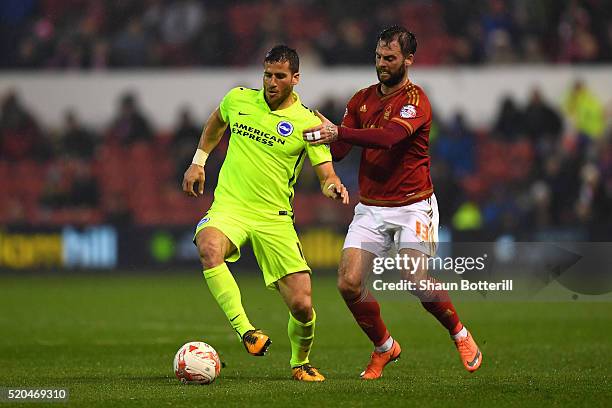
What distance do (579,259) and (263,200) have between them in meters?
7.69

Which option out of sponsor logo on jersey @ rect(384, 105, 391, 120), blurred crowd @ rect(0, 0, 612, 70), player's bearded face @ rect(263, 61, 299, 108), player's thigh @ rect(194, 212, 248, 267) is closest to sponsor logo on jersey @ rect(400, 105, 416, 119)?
sponsor logo on jersey @ rect(384, 105, 391, 120)

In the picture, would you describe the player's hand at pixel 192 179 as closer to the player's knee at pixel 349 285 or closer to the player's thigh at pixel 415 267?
the player's knee at pixel 349 285

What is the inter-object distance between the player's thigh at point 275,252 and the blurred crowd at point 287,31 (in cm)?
1373

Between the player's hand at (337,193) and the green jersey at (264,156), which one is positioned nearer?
the player's hand at (337,193)

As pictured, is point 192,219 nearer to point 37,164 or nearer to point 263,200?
point 37,164

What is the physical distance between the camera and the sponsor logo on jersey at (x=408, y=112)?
8.58m

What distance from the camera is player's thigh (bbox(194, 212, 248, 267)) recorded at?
8.43 m

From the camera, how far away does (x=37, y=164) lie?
22.2m

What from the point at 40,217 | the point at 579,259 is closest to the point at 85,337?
the point at 579,259

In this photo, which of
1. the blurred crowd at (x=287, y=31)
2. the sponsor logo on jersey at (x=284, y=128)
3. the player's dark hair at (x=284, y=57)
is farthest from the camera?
the blurred crowd at (x=287, y=31)

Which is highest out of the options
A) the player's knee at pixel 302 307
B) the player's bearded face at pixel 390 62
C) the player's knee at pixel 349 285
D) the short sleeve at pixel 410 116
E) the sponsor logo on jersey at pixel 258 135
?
the player's bearded face at pixel 390 62

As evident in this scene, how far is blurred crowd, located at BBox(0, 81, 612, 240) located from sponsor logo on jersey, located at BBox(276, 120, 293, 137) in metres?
11.2

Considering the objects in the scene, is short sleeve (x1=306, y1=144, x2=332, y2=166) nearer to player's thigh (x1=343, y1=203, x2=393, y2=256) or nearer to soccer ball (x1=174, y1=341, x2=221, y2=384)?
player's thigh (x1=343, y1=203, x2=393, y2=256)

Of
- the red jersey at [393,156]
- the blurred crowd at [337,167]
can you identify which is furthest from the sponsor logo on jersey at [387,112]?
the blurred crowd at [337,167]
